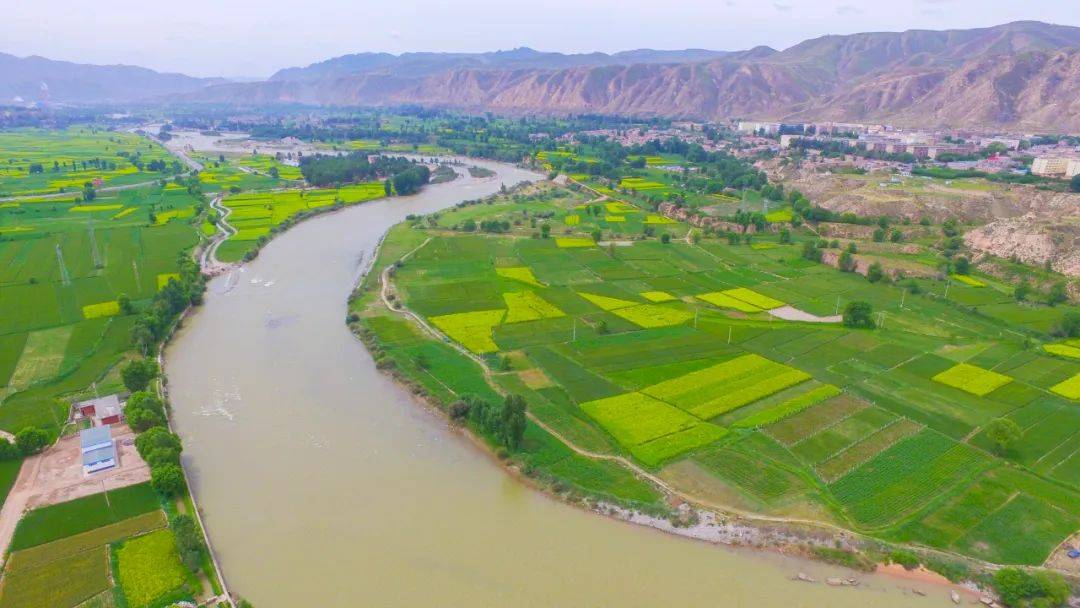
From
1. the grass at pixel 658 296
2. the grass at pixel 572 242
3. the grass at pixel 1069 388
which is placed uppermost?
the grass at pixel 572 242

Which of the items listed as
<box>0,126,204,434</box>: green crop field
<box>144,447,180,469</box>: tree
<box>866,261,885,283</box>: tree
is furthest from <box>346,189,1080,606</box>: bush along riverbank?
<box>866,261,885,283</box>: tree

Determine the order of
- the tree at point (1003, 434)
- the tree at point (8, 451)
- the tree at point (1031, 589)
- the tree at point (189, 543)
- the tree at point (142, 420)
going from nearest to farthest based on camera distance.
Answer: the tree at point (1031, 589), the tree at point (189, 543), the tree at point (8, 451), the tree at point (1003, 434), the tree at point (142, 420)

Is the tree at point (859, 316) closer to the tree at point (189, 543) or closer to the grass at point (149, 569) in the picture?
the tree at point (189, 543)

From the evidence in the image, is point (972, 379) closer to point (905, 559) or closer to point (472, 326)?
point (905, 559)

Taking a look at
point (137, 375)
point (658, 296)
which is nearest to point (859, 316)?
point (658, 296)

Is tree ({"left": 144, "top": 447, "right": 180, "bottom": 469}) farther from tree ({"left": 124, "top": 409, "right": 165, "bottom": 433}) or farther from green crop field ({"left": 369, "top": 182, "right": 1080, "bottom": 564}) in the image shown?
green crop field ({"left": 369, "top": 182, "right": 1080, "bottom": 564})

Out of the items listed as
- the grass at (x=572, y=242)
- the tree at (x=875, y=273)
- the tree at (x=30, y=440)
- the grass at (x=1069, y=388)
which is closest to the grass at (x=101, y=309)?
the tree at (x=30, y=440)
